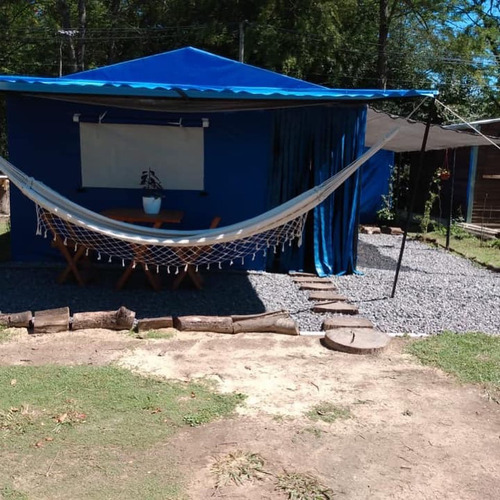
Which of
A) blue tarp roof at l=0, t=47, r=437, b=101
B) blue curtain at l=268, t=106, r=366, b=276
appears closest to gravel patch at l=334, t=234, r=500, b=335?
blue curtain at l=268, t=106, r=366, b=276

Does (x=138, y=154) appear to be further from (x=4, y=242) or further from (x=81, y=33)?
(x=81, y=33)

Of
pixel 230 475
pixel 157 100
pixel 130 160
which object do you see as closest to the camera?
pixel 230 475

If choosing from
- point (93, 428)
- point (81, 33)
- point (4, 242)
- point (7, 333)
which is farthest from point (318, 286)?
point (81, 33)

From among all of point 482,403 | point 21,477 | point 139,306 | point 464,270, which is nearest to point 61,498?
point 21,477

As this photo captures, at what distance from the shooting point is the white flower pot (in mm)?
4988

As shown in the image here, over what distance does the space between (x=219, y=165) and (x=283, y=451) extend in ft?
12.0

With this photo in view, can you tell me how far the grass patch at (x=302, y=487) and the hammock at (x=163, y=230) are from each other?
2207mm

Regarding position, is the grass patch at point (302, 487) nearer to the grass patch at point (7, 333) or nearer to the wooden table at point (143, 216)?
the grass patch at point (7, 333)

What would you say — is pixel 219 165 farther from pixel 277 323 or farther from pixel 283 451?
pixel 283 451

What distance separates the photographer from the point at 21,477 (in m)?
2.12

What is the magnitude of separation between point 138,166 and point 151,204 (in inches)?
28.0

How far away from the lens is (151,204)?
5.00 meters

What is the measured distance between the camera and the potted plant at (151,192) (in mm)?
4996

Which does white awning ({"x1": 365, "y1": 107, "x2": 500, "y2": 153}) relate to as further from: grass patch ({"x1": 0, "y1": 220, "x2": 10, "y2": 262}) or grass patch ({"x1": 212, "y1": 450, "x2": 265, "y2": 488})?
grass patch ({"x1": 0, "y1": 220, "x2": 10, "y2": 262})
